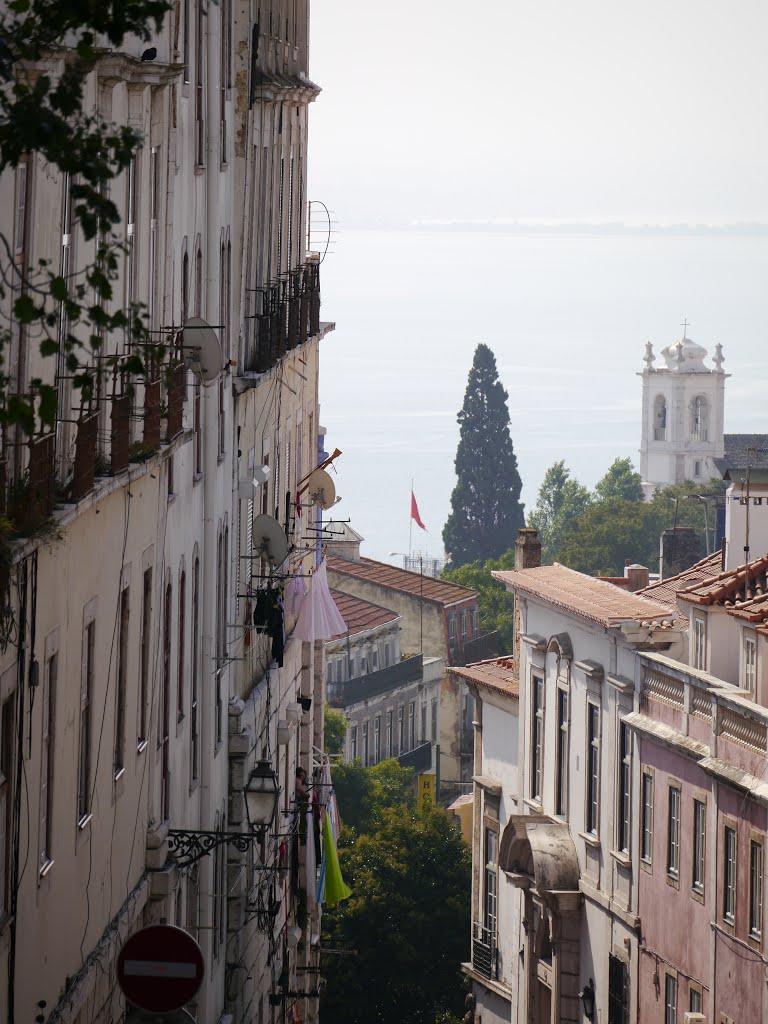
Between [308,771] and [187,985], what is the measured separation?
26509mm

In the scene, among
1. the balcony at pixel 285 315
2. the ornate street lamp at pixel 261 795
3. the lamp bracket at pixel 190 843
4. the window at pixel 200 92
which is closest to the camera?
the lamp bracket at pixel 190 843

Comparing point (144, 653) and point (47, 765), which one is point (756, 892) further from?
point (47, 765)

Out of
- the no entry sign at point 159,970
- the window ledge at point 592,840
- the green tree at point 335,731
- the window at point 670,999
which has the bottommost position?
the green tree at point 335,731

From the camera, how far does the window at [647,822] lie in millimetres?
37906

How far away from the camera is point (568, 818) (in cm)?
4238

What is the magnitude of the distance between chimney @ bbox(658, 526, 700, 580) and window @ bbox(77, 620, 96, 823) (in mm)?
48640

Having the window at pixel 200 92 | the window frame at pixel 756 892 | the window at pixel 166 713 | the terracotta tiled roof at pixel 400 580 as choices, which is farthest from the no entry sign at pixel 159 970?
the terracotta tiled roof at pixel 400 580

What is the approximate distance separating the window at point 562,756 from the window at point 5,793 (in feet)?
93.1

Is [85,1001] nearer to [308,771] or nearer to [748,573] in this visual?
[748,573]

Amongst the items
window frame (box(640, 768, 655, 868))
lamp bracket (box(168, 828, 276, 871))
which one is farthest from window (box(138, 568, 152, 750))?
window frame (box(640, 768, 655, 868))

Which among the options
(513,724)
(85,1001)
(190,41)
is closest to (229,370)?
(190,41)

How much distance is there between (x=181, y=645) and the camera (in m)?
23.8

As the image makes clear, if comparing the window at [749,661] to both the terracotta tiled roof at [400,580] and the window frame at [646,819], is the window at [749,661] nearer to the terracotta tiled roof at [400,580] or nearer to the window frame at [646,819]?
the window frame at [646,819]

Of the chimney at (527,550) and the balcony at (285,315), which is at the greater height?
the balcony at (285,315)
